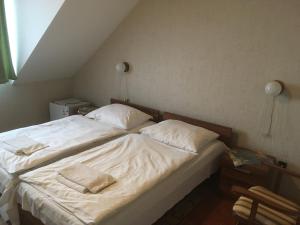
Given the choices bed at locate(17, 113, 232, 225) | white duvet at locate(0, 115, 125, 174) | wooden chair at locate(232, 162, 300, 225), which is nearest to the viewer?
bed at locate(17, 113, 232, 225)

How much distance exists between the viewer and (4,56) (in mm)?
3014

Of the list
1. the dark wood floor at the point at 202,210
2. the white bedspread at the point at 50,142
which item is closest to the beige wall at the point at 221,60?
the dark wood floor at the point at 202,210

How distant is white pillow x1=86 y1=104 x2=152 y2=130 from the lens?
2.86m

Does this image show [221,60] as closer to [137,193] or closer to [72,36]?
[137,193]

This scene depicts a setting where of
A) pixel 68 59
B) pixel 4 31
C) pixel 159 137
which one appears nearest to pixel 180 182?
pixel 159 137

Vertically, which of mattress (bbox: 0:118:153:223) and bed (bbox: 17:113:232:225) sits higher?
→ mattress (bbox: 0:118:153:223)

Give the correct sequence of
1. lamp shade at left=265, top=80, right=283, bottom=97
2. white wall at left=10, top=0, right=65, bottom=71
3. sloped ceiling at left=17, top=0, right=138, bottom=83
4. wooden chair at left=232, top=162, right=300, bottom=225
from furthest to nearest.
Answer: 1. sloped ceiling at left=17, top=0, right=138, bottom=83
2. white wall at left=10, top=0, right=65, bottom=71
3. lamp shade at left=265, top=80, right=283, bottom=97
4. wooden chair at left=232, top=162, right=300, bottom=225

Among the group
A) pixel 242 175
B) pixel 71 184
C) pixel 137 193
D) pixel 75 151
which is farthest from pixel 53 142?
pixel 242 175

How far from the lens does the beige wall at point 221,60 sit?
2.26 metres

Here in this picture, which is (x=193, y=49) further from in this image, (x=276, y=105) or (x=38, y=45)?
(x=38, y=45)

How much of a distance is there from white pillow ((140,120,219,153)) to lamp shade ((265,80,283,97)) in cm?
66

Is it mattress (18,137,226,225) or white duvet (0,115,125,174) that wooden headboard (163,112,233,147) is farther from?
white duvet (0,115,125,174)

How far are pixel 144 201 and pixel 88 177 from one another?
0.43 metres

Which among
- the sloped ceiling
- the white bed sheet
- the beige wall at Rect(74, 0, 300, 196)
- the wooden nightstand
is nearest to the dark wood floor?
the wooden nightstand
